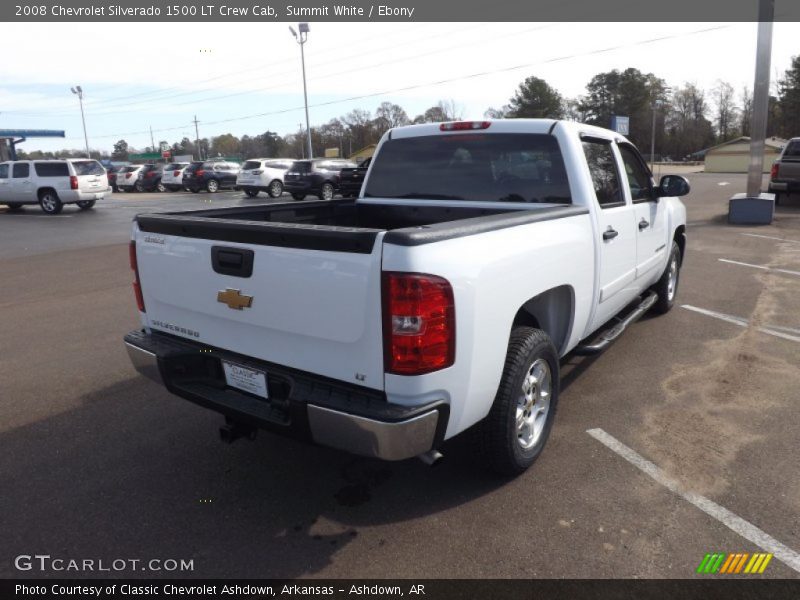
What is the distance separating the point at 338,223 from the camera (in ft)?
16.0

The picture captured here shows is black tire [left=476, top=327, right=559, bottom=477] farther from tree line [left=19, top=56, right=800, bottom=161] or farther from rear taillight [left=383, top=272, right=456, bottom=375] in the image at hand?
tree line [left=19, top=56, right=800, bottom=161]

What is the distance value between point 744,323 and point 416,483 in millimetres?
4576

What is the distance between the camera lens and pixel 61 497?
322 centimetres

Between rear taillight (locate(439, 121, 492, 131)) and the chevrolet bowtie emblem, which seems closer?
the chevrolet bowtie emblem

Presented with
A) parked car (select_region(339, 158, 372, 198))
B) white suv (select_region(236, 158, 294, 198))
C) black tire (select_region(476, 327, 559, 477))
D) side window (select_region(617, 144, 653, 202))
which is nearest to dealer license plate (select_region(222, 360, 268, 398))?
black tire (select_region(476, 327, 559, 477))

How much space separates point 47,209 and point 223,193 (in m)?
11.1

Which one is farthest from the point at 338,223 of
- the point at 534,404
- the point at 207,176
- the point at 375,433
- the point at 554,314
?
the point at 207,176

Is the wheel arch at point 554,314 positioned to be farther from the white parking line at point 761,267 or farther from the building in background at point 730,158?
the building in background at point 730,158

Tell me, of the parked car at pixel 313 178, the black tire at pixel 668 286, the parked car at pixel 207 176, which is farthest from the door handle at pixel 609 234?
the parked car at pixel 207 176

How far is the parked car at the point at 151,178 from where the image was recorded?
36531mm

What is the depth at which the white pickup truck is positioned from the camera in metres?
2.46

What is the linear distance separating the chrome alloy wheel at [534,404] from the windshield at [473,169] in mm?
1200

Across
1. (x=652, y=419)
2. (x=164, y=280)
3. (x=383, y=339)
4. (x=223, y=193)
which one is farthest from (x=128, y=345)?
(x=223, y=193)

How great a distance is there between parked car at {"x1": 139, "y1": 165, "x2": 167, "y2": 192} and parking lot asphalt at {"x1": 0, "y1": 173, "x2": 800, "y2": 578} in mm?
33835
